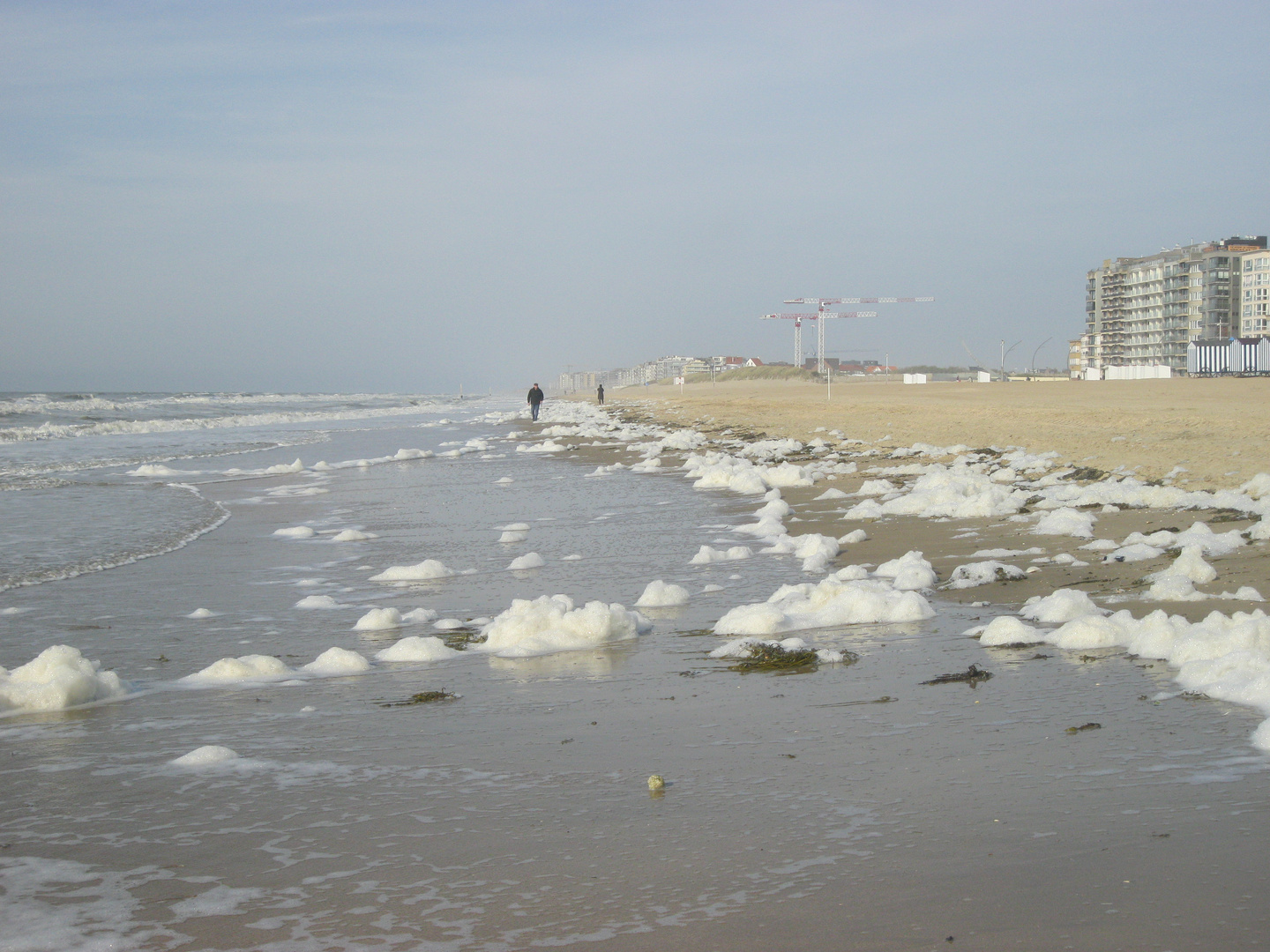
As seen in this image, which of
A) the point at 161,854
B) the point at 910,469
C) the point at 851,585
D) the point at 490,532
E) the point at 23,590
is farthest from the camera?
the point at 910,469

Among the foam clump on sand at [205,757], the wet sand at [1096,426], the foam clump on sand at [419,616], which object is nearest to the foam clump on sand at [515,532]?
the foam clump on sand at [419,616]

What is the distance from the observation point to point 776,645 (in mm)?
5008

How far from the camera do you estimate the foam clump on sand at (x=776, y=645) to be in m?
4.88

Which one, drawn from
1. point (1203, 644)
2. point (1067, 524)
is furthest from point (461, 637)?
point (1067, 524)

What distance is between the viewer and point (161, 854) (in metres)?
2.93

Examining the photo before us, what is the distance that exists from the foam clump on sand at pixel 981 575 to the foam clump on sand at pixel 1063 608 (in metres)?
1.02

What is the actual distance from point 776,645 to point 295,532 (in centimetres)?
666

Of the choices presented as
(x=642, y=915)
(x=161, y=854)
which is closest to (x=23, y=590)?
(x=161, y=854)

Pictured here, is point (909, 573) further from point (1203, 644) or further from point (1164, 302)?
point (1164, 302)

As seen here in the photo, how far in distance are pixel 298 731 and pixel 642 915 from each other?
2.07 meters

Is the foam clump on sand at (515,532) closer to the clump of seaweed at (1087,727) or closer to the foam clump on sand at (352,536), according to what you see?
the foam clump on sand at (352,536)

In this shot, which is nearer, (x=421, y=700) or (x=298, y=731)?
(x=298, y=731)

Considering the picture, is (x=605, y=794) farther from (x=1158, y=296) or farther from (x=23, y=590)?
(x=1158, y=296)

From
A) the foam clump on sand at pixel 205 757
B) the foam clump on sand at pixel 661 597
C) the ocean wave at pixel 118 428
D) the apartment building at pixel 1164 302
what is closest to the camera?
the foam clump on sand at pixel 205 757
